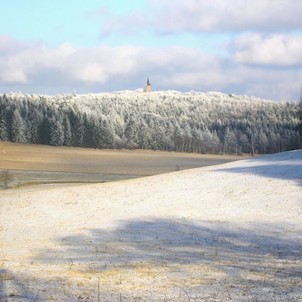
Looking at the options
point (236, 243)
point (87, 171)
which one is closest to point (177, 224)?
point (236, 243)

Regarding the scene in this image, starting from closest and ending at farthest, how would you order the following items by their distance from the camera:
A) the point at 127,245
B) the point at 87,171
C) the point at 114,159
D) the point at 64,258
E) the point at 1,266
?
the point at 1,266 → the point at 64,258 → the point at 127,245 → the point at 87,171 → the point at 114,159

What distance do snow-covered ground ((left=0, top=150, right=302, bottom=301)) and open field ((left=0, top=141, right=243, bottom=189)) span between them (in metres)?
21.5

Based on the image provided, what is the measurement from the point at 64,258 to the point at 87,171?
189 ft

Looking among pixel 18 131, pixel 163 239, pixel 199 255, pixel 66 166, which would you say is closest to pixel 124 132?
pixel 18 131

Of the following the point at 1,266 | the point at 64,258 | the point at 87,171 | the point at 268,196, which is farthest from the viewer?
the point at 87,171

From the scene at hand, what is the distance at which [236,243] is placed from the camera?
2183 cm

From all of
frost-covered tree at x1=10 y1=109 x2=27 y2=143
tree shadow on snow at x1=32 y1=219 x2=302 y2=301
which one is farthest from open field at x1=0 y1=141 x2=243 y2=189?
tree shadow on snow at x1=32 y1=219 x2=302 y2=301

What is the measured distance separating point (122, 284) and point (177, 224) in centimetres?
1218

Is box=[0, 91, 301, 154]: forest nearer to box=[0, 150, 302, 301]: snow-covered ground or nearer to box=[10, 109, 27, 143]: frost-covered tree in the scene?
box=[10, 109, 27, 143]: frost-covered tree

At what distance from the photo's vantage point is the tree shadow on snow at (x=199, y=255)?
14414mm

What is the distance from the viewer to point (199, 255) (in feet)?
63.1

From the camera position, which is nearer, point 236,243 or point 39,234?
point 236,243

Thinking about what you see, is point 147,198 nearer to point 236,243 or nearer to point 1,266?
point 236,243

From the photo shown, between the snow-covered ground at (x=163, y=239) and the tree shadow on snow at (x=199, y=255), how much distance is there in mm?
33
